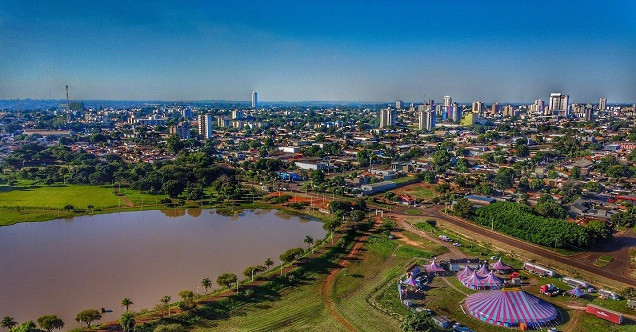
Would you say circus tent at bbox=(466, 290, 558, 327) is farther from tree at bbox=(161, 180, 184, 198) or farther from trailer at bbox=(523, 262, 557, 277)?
tree at bbox=(161, 180, 184, 198)

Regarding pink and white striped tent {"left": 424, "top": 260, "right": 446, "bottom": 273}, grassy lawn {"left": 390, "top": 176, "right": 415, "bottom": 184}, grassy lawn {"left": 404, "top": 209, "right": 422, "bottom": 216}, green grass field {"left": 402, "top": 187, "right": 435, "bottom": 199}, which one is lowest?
grassy lawn {"left": 404, "top": 209, "right": 422, "bottom": 216}

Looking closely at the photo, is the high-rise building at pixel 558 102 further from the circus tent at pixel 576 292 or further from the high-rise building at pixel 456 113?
the circus tent at pixel 576 292

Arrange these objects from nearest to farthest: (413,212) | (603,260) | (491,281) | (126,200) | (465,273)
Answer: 1. (491,281)
2. (465,273)
3. (603,260)
4. (413,212)
5. (126,200)

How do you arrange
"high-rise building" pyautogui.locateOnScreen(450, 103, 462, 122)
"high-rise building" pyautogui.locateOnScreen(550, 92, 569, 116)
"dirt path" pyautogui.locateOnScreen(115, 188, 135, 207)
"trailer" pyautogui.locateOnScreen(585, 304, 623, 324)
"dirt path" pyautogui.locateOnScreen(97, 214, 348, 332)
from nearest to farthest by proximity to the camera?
"dirt path" pyautogui.locateOnScreen(97, 214, 348, 332) → "trailer" pyautogui.locateOnScreen(585, 304, 623, 324) → "dirt path" pyautogui.locateOnScreen(115, 188, 135, 207) → "high-rise building" pyautogui.locateOnScreen(450, 103, 462, 122) → "high-rise building" pyautogui.locateOnScreen(550, 92, 569, 116)

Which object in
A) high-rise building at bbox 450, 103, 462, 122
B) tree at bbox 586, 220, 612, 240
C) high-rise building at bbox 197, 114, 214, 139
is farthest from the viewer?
high-rise building at bbox 450, 103, 462, 122

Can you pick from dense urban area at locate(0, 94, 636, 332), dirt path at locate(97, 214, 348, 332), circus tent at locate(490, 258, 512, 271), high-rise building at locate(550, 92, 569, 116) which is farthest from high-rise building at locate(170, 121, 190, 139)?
high-rise building at locate(550, 92, 569, 116)

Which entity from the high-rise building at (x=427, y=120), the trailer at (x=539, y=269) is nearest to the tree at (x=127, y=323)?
the trailer at (x=539, y=269)

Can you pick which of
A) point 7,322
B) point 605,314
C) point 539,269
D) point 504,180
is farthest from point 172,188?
point 605,314

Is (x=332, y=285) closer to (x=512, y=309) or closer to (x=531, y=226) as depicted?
(x=512, y=309)
